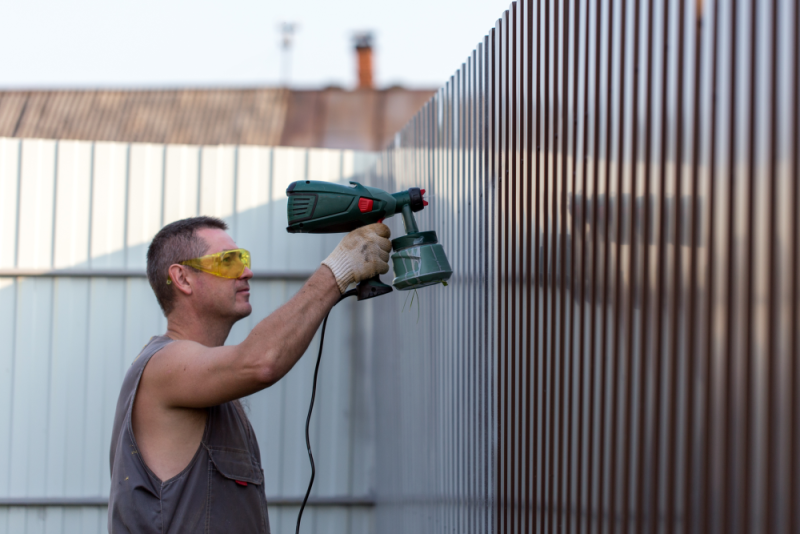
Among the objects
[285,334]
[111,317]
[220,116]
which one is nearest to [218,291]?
[285,334]

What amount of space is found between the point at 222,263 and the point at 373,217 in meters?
0.63

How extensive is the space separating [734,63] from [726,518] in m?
0.71

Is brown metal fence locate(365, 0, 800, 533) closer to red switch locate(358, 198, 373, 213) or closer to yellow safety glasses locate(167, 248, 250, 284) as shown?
red switch locate(358, 198, 373, 213)

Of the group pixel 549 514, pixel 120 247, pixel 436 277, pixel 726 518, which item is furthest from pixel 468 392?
pixel 120 247

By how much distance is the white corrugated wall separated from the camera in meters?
4.37

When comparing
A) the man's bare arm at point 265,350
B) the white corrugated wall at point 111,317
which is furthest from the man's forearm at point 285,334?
the white corrugated wall at point 111,317

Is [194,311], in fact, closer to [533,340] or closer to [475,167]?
[475,167]

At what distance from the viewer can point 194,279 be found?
7.80 feet

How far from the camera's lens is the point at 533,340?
5.73 ft

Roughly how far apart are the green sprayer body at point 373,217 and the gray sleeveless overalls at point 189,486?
666 mm

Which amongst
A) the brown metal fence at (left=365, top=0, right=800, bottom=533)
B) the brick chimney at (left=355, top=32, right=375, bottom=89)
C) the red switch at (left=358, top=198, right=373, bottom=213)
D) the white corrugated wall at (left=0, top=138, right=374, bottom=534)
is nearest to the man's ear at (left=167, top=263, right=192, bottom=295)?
the red switch at (left=358, top=198, right=373, bottom=213)

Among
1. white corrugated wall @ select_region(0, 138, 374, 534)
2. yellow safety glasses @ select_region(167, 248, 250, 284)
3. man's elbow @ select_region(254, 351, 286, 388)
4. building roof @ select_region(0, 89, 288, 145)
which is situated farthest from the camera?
building roof @ select_region(0, 89, 288, 145)

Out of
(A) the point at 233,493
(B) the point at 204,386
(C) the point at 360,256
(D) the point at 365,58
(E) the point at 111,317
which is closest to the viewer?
(B) the point at 204,386

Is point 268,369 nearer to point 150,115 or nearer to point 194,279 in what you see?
point 194,279
